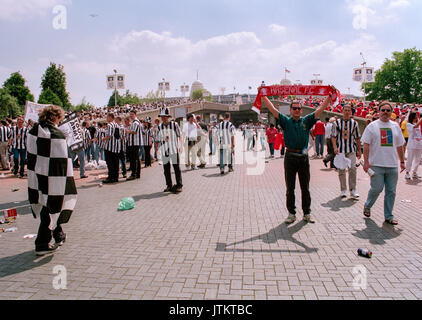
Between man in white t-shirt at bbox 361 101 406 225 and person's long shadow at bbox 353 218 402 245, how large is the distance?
26cm

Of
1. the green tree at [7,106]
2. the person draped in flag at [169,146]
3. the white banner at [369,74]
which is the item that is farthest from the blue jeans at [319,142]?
the green tree at [7,106]

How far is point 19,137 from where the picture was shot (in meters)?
11.7

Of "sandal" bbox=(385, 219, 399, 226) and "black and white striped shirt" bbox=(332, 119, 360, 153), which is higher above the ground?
"black and white striped shirt" bbox=(332, 119, 360, 153)

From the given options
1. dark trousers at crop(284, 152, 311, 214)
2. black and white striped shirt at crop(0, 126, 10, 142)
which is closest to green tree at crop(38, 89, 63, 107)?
black and white striped shirt at crop(0, 126, 10, 142)

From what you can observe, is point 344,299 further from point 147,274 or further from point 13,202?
point 13,202

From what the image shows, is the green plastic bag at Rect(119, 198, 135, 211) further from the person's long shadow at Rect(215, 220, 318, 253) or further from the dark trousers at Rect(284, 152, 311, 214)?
the dark trousers at Rect(284, 152, 311, 214)

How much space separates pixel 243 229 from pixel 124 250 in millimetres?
1960

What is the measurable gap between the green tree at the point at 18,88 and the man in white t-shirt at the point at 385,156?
88.5m

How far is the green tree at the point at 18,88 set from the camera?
7762cm

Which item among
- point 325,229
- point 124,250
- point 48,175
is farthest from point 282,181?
point 48,175

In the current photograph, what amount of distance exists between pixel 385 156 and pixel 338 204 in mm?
1660

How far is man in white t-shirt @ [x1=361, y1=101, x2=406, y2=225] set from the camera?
5320mm

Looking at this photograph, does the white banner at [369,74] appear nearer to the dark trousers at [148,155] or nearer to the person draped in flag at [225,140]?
the person draped in flag at [225,140]

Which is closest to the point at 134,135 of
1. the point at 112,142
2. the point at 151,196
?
the point at 112,142
